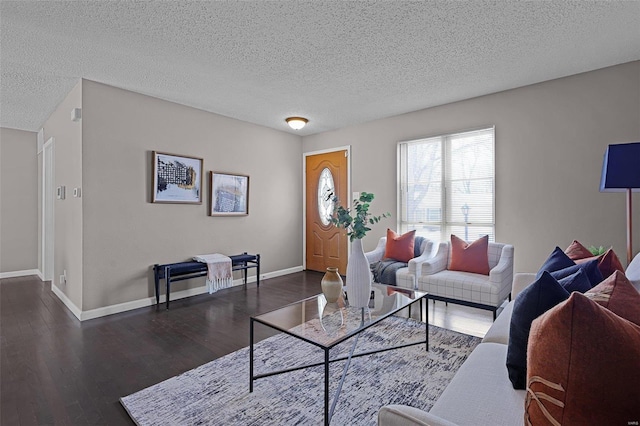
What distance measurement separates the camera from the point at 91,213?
11.5 ft

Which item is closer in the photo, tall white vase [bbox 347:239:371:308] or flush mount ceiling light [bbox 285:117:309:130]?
tall white vase [bbox 347:239:371:308]

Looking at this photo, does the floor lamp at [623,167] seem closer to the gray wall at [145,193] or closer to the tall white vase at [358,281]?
the tall white vase at [358,281]

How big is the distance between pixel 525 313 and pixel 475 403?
1.29 feet

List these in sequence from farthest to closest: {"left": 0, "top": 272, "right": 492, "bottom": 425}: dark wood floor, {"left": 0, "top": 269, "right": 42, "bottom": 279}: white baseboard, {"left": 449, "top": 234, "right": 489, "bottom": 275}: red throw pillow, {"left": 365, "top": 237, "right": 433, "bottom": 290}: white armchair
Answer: {"left": 0, "top": 269, "right": 42, "bottom": 279}: white baseboard < {"left": 365, "top": 237, "right": 433, "bottom": 290}: white armchair < {"left": 449, "top": 234, "right": 489, "bottom": 275}: red throw pillow < {"left": 0, "top": 272, "right": 492, "bottom": 425}: dark wood floor

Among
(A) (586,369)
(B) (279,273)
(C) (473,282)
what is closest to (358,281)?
(C) (473,282)

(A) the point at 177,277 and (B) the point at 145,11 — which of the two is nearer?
(B) the point at 145,11

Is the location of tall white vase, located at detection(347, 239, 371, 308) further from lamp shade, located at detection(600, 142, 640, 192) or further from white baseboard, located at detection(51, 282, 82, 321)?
white baseboard, located at detection(51, 282, 82, 321)

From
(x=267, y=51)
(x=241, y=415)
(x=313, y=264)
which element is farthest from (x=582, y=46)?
(x=313, y=264)

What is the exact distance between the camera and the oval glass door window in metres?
5.73

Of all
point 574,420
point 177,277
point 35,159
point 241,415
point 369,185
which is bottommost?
point 241,415

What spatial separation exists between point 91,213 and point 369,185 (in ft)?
12.4

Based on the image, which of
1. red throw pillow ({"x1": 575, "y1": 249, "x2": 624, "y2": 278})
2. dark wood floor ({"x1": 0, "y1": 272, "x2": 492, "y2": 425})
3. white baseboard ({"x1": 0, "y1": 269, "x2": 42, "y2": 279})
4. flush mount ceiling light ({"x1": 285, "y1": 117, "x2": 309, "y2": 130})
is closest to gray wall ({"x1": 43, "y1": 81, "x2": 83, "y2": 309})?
dark wood floor ({"x1": 0, "y1": 272, "x2": 492, "y2": 425})

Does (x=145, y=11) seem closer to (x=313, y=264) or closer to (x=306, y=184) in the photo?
(x=306, y=184)

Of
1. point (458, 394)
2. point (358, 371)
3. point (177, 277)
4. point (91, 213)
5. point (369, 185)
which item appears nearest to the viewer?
point (458, 394)
